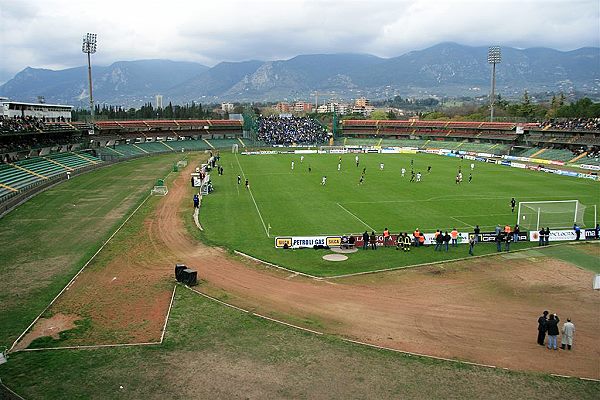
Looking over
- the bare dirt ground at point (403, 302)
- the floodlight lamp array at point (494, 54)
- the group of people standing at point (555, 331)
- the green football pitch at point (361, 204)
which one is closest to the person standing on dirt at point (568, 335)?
the group of people standing at point (555, 331)

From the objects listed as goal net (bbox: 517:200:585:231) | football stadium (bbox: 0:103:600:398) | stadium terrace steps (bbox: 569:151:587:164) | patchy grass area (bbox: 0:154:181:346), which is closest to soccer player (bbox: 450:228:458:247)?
football stadium (bbox: 0:103:600:398)

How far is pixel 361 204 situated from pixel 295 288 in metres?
20.7

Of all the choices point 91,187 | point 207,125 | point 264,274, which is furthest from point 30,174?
point 207,125

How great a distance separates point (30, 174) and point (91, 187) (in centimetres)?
680

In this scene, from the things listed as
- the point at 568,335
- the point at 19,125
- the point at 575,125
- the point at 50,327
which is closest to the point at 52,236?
the point at 50,327

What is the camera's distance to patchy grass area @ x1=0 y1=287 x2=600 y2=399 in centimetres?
1305

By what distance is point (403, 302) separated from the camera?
20.0 metres

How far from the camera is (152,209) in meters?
39.7

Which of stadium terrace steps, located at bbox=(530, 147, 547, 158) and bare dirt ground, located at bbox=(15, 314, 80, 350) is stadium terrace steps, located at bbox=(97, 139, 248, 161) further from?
bare dirt ground, located at bbox=(15, 314, 80, 350)

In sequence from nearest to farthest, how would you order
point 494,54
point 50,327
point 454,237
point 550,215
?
point 50,327
point 454,237
point 550,215
point 494,54

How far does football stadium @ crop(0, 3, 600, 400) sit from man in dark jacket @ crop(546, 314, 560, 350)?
0.05 m

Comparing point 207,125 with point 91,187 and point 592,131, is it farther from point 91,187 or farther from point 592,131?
point 592,131

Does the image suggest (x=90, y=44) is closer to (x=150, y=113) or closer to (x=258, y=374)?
(x=150, y=113)

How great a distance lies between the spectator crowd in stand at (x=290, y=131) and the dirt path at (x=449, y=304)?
90607 millimetres
